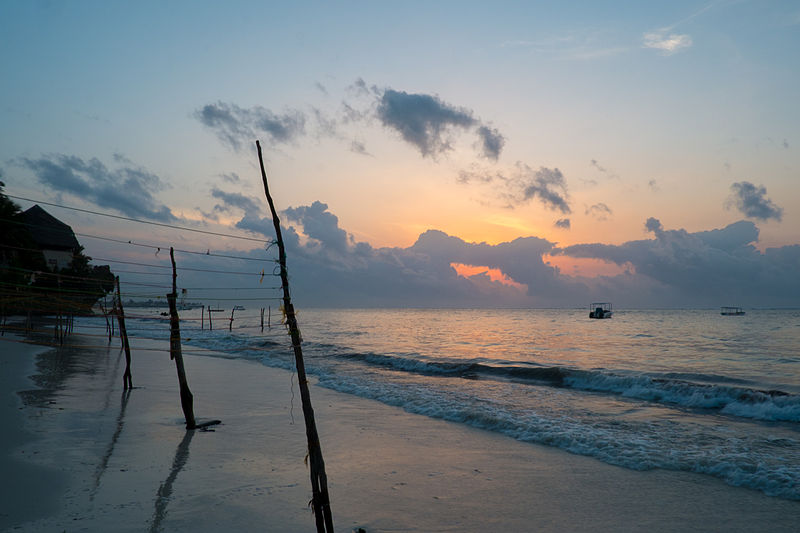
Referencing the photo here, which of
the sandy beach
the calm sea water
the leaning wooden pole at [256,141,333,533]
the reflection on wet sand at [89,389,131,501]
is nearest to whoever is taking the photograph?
the leaning wooden pole at [256,141,333,533]

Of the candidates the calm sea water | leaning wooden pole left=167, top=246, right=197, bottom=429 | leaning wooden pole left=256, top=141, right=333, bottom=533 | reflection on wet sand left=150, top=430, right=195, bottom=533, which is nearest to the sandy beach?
reflection on wet sand left=150, top=430, right=195, bottom=533

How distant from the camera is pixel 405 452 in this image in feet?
34.1

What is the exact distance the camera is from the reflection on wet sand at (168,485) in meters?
6.36

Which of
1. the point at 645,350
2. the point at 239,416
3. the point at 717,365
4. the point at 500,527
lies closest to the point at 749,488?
the point at 500,527

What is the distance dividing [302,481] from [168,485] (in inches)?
83.7

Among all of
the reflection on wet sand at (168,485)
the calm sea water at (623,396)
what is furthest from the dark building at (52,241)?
the reflection on wet sand at (168,485)

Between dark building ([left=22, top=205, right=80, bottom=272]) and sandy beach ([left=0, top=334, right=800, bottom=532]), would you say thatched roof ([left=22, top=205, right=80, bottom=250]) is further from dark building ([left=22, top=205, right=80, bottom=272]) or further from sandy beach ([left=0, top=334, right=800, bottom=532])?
sandy beach ([left=0, top=334, right=800, bottom=532])

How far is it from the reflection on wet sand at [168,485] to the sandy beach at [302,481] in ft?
0.09

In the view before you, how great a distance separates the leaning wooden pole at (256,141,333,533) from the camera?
209 inches

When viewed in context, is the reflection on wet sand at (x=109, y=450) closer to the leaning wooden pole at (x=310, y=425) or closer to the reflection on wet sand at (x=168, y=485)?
the reflection on wet sand at (x=168, y=485)

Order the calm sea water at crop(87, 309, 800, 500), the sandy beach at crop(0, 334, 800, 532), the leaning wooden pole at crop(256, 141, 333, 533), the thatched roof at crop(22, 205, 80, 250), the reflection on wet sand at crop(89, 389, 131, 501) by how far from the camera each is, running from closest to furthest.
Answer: the leaning wooden pole at crop(256, 141, 333, 533) < the sandy beach at crop(0, 334, 800, 532) < the reflection on wet sand at crop(89, 389, 131, 501) < the calm sea water at crop(87, 309, 800, 500) < the thatched roof at crop(22, 205, 80, 250)

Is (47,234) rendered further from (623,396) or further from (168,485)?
(623,396)

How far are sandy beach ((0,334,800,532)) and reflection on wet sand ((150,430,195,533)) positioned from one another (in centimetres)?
3

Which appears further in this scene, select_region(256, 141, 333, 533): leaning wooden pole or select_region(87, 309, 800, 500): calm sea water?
select_region(87, 309, 800, 500): calm sea water
